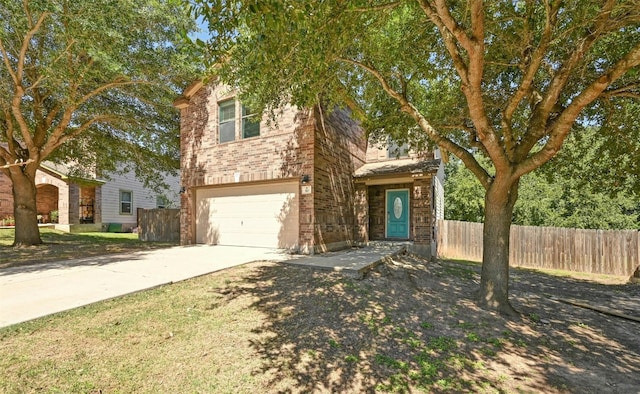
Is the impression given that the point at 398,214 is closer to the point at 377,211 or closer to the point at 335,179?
the point at 377,211

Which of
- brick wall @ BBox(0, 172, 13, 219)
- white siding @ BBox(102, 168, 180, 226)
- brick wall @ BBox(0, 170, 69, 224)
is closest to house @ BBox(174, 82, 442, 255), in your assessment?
white siding @ BBox(102, 168, 180, 226)

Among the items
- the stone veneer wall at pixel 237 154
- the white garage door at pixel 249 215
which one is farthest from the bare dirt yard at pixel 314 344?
the stone veneer wall at pixel 237 154

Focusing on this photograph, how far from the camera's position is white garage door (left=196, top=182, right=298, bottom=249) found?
9461mm

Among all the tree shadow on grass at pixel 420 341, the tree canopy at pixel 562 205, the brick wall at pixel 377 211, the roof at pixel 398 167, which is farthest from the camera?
the tree canopy at pixel 562 205

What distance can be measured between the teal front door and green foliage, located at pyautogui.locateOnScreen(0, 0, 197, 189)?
29.7 ft

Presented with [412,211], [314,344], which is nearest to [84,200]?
[412,211]

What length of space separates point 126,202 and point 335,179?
62.5 feet

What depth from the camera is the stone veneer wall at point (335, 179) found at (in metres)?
9.09

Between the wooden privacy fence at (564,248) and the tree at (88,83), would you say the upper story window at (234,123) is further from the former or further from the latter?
the wooden privacy fence at (564,248)

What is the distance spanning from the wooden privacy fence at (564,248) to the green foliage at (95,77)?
12995 millimetres

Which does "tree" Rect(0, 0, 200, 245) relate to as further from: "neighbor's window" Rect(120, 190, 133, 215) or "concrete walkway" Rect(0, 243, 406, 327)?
"neighbor's window" Rect(120, 190, 133, 215)

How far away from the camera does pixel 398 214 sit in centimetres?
1229

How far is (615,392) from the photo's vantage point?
9.60 feet

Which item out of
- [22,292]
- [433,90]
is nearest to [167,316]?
[22,292]
